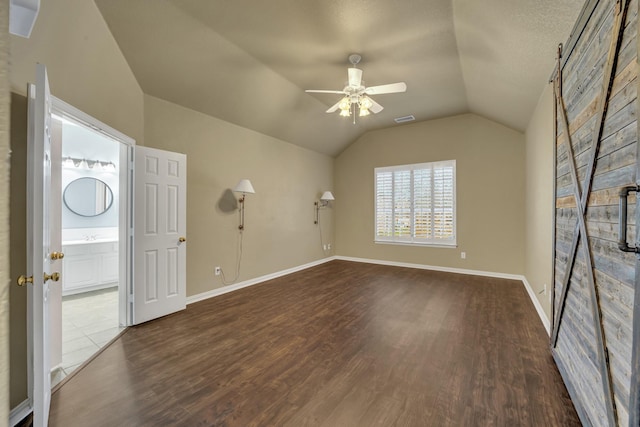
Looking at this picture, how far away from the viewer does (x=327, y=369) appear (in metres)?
2.35

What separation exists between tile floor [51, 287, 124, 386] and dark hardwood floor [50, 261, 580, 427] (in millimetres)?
173

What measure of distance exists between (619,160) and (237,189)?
13.4 feet

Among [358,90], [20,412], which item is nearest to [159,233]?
[20,412]

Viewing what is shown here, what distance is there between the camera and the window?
5836 mm

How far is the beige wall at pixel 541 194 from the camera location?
119 inches

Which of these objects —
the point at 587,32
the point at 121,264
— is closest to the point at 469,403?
the point at 587,32

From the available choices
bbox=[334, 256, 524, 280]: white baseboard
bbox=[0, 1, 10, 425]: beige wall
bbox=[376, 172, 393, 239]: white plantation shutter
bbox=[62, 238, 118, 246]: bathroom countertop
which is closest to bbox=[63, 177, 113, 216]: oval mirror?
bbox=[62, 238, 118, 246]: bathroom countertop

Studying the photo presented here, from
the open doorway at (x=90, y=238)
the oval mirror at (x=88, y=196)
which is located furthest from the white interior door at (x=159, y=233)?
the oval mirror at (x=88, y=196)

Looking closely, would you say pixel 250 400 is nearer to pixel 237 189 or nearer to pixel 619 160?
pixel 619 160

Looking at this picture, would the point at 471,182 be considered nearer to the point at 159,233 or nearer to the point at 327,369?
the point at 327,369

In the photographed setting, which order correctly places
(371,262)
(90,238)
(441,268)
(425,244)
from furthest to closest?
(371,262) → (425,244) → (441,268) → (90,238)

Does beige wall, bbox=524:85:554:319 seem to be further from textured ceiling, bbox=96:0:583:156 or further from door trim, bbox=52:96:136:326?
door trim, bbox=52:96:136:326

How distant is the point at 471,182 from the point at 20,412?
6.62 meters

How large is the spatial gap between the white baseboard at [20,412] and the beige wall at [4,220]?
7.22 ft
